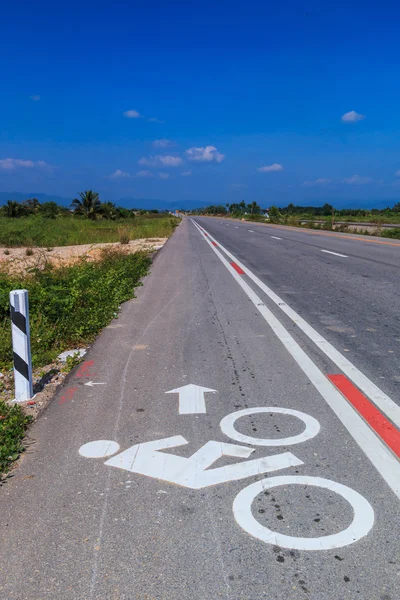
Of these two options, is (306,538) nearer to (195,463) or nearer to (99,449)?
(195,463)

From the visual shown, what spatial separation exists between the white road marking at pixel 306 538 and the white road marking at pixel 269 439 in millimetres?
473

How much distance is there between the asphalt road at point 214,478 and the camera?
7.39 ft

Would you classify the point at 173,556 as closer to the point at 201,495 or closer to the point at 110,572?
the point at 110,572

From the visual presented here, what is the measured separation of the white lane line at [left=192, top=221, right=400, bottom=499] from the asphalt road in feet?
0.04

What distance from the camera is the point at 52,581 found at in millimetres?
2240

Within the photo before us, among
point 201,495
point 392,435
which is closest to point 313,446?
point 392,435

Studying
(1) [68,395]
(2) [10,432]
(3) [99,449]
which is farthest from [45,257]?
(3) [99,449]

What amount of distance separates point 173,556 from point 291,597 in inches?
22.7

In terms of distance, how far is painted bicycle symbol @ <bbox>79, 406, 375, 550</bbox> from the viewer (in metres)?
2.50

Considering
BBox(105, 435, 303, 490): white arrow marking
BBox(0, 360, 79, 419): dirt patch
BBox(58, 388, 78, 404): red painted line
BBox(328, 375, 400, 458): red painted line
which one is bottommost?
BBox(0, 360, 79, 419): dirt patch

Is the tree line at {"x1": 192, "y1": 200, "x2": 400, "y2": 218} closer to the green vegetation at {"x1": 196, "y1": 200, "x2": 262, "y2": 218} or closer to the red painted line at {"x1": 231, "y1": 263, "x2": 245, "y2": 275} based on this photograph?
the green vegetation at {"x1": 196, "y1": 200, "x2": 262, "y2": 218}

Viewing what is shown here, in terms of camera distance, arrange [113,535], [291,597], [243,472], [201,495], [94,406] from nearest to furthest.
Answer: [291,597]
[113,535]
[201,495]
[243,472]
[94,406]

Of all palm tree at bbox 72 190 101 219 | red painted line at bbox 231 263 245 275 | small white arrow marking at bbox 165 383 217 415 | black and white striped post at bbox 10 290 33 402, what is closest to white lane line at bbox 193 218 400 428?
small white arrow marking at bbox 165 383 217 415

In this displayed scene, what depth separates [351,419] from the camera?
3.79 meters
